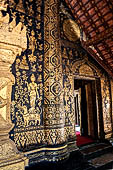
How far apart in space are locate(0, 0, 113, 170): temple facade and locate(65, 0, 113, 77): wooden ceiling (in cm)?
20

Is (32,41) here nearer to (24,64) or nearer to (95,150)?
(24,64)

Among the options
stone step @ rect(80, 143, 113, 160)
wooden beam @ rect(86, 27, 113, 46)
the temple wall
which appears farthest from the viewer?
the temple wall

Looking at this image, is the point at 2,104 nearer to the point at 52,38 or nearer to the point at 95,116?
the point at 52,38

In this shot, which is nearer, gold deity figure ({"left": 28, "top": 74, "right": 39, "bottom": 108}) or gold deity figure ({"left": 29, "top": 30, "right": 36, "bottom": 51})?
gold deity figure ({"left": 28, "top": 74, "right": 39, "bottom": 108})

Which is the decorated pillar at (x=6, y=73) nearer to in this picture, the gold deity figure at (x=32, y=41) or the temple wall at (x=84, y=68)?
the gold deity figure at (x=32, y=41)

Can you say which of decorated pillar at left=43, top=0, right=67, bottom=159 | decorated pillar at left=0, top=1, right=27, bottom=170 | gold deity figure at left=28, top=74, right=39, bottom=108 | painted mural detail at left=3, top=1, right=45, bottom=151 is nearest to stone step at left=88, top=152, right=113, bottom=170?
decorated pillar at left=43, top=0, right=67, bottom=159

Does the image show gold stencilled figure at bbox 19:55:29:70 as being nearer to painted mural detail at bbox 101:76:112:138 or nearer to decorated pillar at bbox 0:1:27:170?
decorated pillar at bbox 0:1:27:170

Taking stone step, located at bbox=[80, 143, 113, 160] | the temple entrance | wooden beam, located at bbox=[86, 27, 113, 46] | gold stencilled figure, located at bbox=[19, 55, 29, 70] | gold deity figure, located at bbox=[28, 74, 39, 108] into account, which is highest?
wooden beam, located at bbox=[86, 27, 113, 46]

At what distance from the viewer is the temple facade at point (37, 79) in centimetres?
254

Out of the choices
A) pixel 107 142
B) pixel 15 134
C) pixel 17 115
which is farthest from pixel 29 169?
pixel 107 142

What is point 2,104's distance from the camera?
2.51 meters

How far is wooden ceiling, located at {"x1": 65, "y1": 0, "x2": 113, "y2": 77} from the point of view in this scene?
11.5ft

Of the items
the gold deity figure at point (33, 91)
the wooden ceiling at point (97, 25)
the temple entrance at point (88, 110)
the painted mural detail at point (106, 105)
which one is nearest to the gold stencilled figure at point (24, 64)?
the gold deity figure at point (33, 91)

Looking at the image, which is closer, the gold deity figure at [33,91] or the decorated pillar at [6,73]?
the decorated pillar at [6,73]
